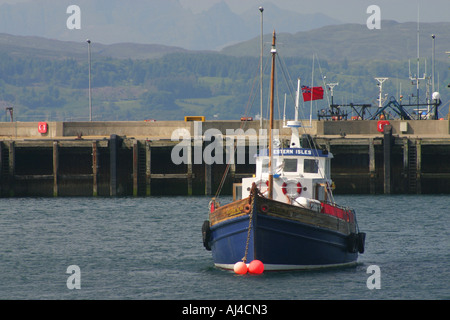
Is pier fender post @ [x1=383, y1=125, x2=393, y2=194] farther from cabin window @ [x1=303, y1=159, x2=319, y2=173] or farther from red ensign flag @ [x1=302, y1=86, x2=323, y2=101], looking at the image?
cabin window @ [x1=303, y1=159, x2=319, y2=173]

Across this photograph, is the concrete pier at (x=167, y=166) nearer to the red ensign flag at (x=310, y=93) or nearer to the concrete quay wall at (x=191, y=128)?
the concrete quay wall at (x=191, y=128)

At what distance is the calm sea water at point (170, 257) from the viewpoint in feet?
90.6

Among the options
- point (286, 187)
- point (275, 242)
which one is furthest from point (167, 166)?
point (275, 242)

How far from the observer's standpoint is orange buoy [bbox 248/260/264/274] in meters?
28.0

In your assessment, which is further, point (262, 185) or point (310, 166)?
point (310, 166)

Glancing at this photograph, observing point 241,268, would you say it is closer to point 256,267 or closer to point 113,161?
point 256,267

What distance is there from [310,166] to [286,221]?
428 cm

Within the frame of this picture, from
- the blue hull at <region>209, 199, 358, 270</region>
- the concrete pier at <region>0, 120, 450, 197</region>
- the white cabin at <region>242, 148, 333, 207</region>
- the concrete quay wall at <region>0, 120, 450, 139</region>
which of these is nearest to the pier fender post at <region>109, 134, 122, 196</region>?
the concrete pier at <region>0, 120, 450, 197</region>

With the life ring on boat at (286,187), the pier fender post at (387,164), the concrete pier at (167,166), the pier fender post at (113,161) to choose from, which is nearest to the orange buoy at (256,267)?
the life ring on boat at (286,187)

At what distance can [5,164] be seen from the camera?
62969 mm

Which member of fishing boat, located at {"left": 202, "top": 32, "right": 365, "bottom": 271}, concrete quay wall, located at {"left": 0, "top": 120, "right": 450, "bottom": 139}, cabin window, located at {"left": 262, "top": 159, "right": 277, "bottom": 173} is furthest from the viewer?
concrete quay wall, located at {"left": 0, "top": 120, "right": 450, "bottom": 139}

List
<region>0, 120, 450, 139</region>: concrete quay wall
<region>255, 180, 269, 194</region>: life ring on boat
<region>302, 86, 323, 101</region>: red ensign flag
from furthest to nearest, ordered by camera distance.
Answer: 1. <region>0, 120, 450, 139</region>: concrete quay wall
2. <region>302, 86, 323, 101</region>: red ensign flag
3. <region>255, 180, 269, 194</region>: life ring on boat

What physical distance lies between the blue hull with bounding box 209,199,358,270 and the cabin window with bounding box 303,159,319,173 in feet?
8.59

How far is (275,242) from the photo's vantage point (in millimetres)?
28141
